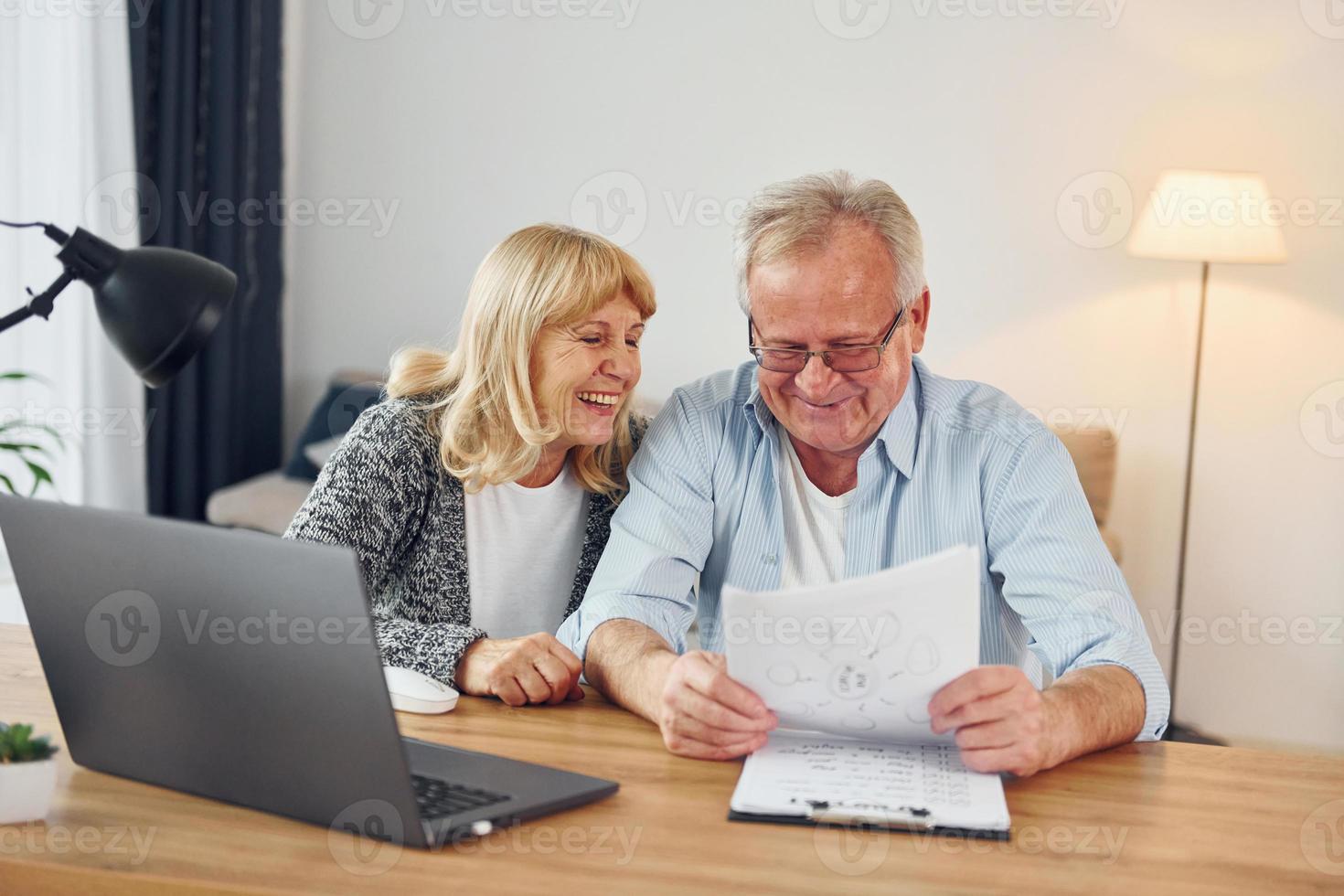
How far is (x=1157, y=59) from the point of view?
3656 millimetres

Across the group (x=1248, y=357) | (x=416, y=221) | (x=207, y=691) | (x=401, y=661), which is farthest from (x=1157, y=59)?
(x=207, y=691)

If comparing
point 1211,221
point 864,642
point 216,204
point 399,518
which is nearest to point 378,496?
point 399,518

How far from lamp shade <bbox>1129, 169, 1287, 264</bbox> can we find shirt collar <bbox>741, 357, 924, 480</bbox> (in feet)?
6.45

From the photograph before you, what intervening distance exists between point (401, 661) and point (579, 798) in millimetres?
447

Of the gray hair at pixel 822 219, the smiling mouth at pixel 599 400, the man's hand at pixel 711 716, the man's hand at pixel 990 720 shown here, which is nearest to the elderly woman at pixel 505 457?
the smiling mouth at pixel 599 400

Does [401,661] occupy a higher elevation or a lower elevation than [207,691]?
lower

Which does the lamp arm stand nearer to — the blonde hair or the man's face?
the blonde hair

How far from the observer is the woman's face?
169 centimetres

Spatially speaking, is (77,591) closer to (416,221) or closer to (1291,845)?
(1291,845)

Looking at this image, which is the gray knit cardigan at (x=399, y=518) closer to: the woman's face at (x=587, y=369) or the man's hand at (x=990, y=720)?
the woman's face at (x=587, y=369)

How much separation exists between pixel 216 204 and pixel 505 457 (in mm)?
2642

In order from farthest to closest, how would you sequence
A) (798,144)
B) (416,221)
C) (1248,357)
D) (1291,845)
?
(416,221) < (798,144) < (1248,357) < (1291,845)

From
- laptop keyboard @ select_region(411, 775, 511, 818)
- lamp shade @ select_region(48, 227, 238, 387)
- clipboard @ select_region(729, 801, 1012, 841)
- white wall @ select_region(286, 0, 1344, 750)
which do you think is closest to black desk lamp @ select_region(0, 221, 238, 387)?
lamp shade @ select_region(48, 227, 238, 387)

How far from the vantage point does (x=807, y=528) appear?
1.69 m
